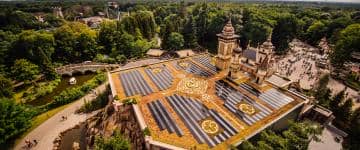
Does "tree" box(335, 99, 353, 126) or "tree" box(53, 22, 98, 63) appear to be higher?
"tree" box(53, 22, 98, 63)

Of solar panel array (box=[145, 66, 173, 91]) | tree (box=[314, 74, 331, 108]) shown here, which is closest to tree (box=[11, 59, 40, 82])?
solar panel array (box=[145, 66, 173, 91])

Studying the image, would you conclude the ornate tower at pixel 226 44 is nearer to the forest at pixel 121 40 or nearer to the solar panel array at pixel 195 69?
the solar panel array at pixel 195 69

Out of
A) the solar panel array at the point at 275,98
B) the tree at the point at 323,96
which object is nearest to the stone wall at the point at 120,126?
the solar panel array at the point at 275,98

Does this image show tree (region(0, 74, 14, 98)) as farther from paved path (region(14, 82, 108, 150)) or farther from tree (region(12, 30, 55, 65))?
paved path (region(14, 82, 108, 150))

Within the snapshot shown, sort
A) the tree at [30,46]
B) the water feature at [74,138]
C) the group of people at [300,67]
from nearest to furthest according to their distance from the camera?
the water feature at [74,138] < the tree at [30,46] < the group of people at [300,67]

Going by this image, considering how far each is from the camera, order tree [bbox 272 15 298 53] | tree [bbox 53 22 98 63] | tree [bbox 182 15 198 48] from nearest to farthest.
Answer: tree [bbox 53 22 98 63] < tree [bbox 272 15 298 53] < tree [bbox 182 15 198 48]

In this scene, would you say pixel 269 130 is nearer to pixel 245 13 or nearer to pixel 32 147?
pixel 32 147
